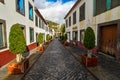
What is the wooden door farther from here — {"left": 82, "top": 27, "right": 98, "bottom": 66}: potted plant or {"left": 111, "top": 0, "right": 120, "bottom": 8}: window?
{"left": 82, "top": 27, "right": 98, "bottom": 66}: potted plant

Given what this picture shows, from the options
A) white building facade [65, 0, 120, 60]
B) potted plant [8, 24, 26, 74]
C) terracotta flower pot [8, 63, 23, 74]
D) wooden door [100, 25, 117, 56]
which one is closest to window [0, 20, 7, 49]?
potted plant [8, 24, 26, 74]

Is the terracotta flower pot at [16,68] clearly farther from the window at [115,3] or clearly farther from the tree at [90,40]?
the window at [115,3]

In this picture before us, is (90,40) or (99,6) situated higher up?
(99,6)

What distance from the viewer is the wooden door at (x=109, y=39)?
9.18 m

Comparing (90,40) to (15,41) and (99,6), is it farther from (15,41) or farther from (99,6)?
(99,6)

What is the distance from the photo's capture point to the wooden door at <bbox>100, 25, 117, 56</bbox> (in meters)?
9.18

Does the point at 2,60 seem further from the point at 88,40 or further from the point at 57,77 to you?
the point at 88,40

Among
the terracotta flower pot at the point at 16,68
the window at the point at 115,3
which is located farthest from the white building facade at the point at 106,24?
the terracotta flower pot at the point at 16,68

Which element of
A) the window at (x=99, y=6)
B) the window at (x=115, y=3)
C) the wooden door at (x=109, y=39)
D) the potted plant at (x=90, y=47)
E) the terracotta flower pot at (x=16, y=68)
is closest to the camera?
the terracotta flower pot at (x=16, y=68)

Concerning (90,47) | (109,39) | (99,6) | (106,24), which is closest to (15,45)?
(90,47)

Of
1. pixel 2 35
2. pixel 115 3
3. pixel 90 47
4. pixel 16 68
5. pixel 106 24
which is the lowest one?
pixel 16 68

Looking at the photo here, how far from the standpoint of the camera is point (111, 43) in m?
9.65

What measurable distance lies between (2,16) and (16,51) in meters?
2.91

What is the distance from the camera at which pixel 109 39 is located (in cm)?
998
